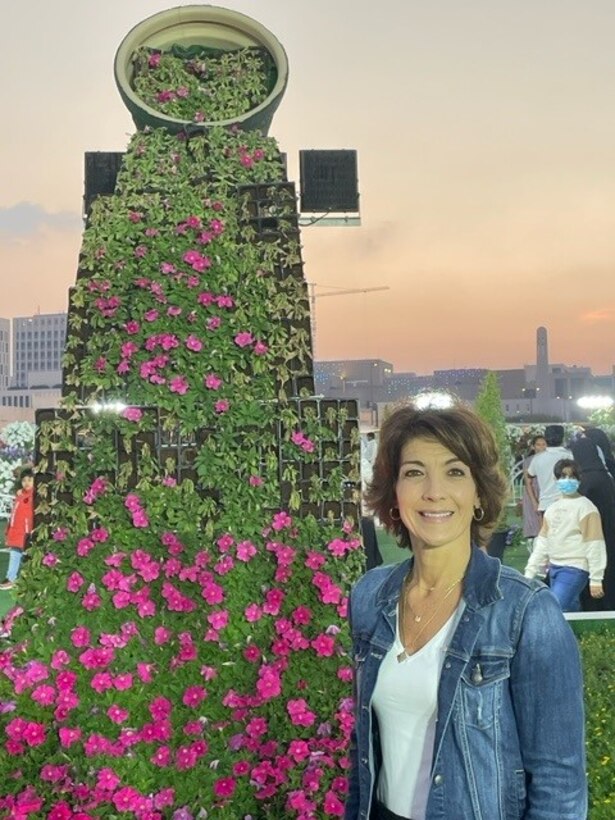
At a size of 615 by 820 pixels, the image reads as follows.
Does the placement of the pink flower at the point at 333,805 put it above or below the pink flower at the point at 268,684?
below

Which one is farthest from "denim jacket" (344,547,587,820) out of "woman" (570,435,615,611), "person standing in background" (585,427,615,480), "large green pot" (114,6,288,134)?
"person standing in background" (585,427,615,480)

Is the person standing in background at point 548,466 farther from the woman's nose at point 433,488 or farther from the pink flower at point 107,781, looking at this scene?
the woman's nose at point 433,488

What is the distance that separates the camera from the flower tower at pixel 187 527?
3385mm

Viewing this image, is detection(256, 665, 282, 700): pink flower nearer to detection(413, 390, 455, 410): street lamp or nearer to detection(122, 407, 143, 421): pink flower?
detection(122, 407, 143, 421): pink flower

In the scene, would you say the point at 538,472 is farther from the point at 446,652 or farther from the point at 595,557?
the point at 446,652

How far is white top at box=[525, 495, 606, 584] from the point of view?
7062mm

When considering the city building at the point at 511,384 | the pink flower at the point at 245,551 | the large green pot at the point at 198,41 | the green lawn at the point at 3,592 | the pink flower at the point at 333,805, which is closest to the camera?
the pink flower at the point at 333,805

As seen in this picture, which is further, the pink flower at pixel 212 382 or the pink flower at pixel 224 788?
the pink flower at pixel 212 382

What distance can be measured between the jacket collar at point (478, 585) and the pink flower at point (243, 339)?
2.08 m

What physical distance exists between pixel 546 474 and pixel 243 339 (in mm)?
7126

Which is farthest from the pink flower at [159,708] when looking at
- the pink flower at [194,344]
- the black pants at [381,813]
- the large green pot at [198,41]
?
A: the large green pot at [198,41]

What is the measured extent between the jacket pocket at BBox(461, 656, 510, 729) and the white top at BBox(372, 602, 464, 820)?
0.30ft

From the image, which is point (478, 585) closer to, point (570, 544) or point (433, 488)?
point (433, 488)

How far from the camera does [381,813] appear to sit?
1881mm
